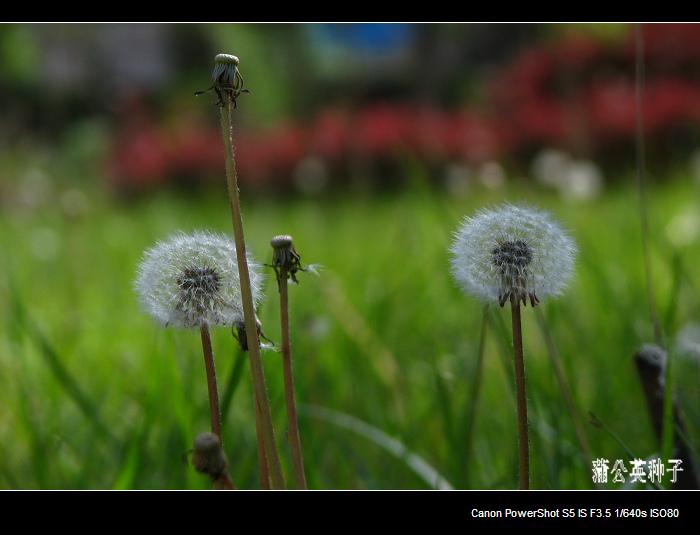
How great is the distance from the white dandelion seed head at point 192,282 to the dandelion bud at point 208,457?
126mm

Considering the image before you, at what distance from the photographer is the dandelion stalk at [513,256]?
53 centimetres

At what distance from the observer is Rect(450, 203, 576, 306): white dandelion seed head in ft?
1.77

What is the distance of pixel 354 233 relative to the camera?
358 cm

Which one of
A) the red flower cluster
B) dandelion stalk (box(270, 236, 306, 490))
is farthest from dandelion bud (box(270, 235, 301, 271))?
the red flower cluster

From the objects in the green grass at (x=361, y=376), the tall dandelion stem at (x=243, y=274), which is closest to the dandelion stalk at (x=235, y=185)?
the tall dandelion stem at (x=243, y=274)

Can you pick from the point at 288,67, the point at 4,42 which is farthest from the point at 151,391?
the point at 4,42

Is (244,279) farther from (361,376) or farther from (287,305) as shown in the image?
(361,376)

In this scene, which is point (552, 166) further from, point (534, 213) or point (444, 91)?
point (444, 91)

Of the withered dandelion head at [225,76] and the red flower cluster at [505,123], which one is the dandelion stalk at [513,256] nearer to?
the withered dandelion head at [225,76]

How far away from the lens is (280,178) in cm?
657

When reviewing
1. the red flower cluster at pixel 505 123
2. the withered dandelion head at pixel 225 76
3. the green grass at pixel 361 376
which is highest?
the red flower cluster at pixel 505 123

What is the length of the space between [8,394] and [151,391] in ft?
2.40

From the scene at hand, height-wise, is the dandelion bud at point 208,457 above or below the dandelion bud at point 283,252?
below

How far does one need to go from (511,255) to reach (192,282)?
274mm
